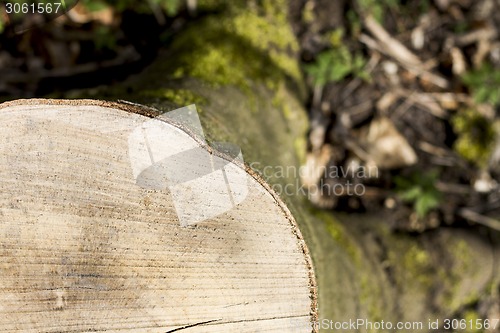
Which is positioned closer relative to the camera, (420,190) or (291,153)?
(291,153)

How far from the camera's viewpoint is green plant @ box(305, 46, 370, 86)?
123 inches

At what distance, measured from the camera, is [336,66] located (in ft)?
10.5

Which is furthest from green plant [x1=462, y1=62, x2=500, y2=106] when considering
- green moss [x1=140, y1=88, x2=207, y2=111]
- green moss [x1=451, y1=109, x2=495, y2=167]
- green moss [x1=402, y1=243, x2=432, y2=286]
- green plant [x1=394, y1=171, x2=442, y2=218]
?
green moss [x1=140, y1=88, x2=207, y2=111]

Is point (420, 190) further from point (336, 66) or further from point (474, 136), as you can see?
point (336, 66)

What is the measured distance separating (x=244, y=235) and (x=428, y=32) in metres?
2.75

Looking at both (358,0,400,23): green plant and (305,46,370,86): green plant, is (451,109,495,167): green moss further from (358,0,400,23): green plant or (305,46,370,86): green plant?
(358,0,400,23): green plant

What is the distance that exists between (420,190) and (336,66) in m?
1.00

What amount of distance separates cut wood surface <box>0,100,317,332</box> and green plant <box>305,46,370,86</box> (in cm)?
181

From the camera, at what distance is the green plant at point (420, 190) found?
10.5 feet

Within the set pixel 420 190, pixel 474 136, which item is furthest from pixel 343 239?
pixel 474 136

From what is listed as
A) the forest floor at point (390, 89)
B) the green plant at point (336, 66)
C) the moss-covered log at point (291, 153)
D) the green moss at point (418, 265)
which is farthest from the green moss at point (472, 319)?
the green plant at point (336, 66)

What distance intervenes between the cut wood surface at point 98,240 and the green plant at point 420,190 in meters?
2.04

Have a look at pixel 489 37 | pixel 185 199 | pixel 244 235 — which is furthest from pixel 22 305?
pixel 489 37

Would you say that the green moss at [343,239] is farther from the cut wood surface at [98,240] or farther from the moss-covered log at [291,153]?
the cut wood surface at [98,240]
